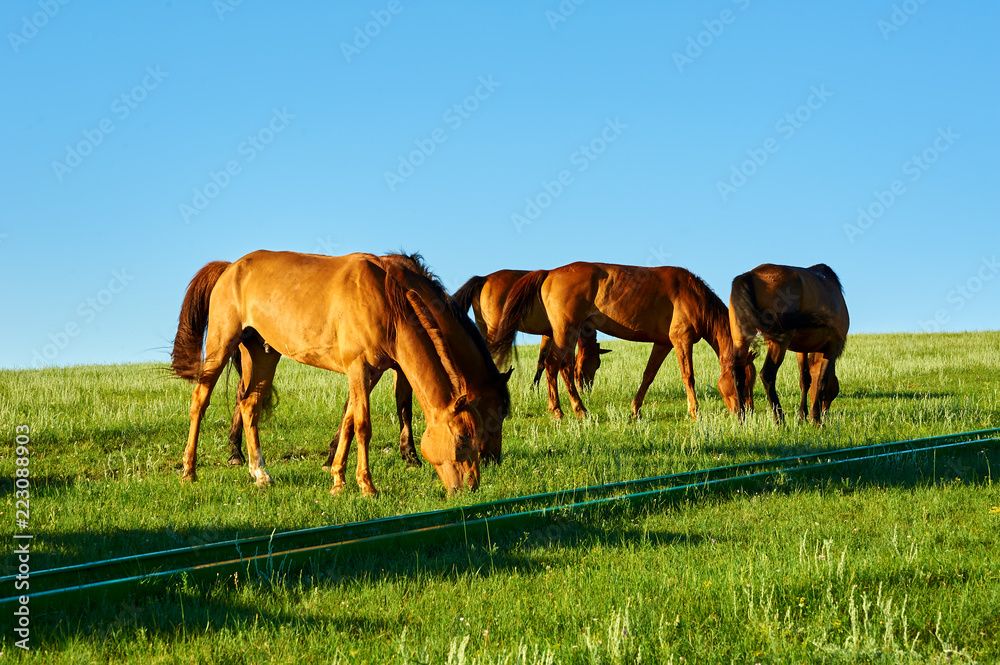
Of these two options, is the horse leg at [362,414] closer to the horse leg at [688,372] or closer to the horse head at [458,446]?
the horse head at [458,446]

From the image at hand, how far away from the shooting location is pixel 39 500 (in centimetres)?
680

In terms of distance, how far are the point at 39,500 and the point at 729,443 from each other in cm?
710

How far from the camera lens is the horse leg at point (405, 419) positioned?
8.42m

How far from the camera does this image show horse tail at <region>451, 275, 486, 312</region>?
14484 millimetres

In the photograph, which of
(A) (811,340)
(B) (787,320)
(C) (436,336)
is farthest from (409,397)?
(A) (811,340)

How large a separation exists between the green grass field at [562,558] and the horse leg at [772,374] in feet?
1.83

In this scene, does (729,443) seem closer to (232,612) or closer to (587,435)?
(587,435)

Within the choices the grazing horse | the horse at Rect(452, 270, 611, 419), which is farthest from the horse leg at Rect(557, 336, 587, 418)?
the horse at Rect(452, 270, 611, 419)

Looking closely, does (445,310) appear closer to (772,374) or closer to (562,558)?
(562,558)

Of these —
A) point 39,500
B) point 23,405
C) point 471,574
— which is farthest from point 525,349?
point 471,574

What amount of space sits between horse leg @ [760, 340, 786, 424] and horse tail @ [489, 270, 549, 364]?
13.1ft

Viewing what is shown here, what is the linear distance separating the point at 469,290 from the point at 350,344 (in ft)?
24.7

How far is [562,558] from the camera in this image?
482cm

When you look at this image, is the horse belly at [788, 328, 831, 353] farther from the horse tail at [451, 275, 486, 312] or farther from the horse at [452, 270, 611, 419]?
the horse tail at [451, 275, 486, 312]
